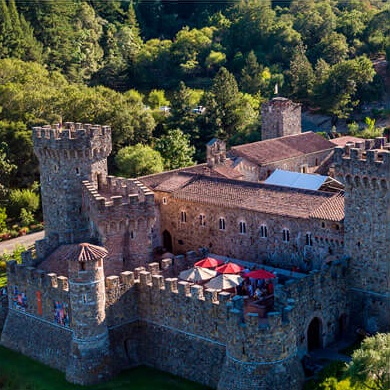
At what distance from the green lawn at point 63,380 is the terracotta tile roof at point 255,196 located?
12.6m

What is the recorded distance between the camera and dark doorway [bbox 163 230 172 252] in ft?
176

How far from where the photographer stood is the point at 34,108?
77312 mm

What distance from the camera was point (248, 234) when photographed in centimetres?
4803

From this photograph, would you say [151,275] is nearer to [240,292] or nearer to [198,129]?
[240,292]

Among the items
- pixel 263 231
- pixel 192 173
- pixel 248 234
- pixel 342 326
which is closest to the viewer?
Result: pixel 342 326

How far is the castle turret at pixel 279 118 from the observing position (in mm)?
76062

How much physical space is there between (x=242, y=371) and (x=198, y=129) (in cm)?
5150

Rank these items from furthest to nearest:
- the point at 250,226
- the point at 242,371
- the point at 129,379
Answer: the point at 250,226 < the point at 129,379 < the point at 242,371

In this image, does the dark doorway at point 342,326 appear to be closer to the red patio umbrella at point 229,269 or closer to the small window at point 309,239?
the small window at point 309,239

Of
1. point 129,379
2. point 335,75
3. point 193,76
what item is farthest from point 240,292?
point 193,76

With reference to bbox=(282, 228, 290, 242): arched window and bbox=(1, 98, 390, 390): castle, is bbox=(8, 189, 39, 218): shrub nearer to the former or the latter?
bbox=(1, 98, 390, 390): castle

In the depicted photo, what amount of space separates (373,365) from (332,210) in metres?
13.2

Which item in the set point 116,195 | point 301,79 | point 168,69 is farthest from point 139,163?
point 168,69

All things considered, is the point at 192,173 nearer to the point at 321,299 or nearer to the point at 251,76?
the point at 321,299
